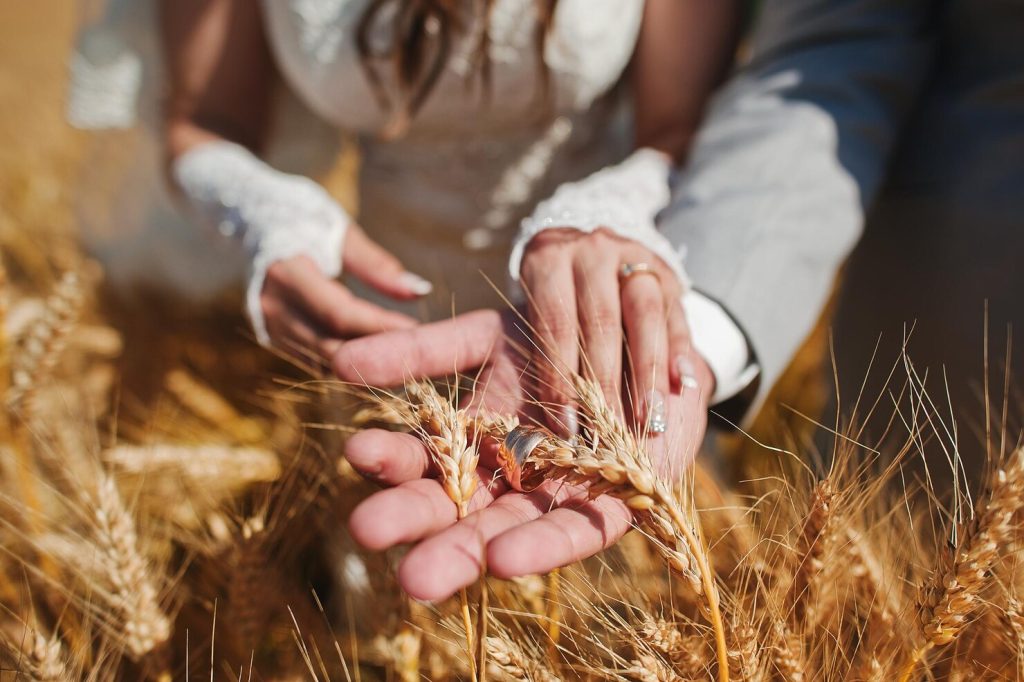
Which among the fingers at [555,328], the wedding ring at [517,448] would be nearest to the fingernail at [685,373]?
the fingers at [555,328]

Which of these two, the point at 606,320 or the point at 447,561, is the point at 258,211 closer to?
the point at 606,320

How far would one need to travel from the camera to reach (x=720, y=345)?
737mm

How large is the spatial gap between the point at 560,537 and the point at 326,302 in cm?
46

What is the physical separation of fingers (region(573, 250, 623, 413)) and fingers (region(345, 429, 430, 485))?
0.18m

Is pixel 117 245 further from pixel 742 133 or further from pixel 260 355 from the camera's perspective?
pixel 742 133

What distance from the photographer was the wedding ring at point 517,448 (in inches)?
18.6

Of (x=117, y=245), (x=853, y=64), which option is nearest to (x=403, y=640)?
(x=853, y=64)

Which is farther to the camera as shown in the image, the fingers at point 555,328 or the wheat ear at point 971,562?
the fingers at point 555,328

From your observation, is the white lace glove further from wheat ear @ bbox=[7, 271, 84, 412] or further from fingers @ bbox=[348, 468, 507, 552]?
wheat ear @ bbox=[7, 271, 84, 412]

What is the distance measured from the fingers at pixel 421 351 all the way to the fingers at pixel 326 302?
82mm

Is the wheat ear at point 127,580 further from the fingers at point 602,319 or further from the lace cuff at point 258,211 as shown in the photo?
the fingers at point 602,319

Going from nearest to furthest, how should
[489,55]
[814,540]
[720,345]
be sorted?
1. [814,540]
2. [720,345]
3. [489,55]

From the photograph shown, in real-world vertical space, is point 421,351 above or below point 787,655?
above

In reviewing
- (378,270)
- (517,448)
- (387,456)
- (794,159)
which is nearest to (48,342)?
(378,270)
